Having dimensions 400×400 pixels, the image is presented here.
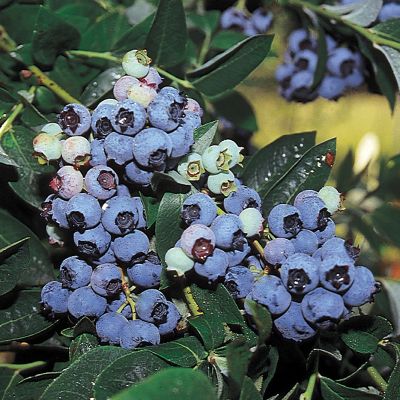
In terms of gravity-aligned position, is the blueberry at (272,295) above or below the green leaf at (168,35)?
below

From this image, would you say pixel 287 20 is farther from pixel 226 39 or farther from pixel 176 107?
pixel 176 107

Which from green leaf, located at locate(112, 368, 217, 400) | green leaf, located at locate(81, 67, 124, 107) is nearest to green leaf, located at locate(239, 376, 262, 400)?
green leaf, located at locate(112, 368, 217, 400)

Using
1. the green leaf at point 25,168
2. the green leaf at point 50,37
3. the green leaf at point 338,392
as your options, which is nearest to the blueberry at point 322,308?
the green leaf at point 338,392

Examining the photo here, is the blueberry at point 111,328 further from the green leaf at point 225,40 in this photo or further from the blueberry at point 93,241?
the green leaf at point 225,40

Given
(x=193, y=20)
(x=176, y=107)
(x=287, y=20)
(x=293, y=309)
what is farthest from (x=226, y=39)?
(x=293, y=309)

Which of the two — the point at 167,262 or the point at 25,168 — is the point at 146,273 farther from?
the point at 25,168

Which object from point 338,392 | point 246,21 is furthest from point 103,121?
point 246,21
